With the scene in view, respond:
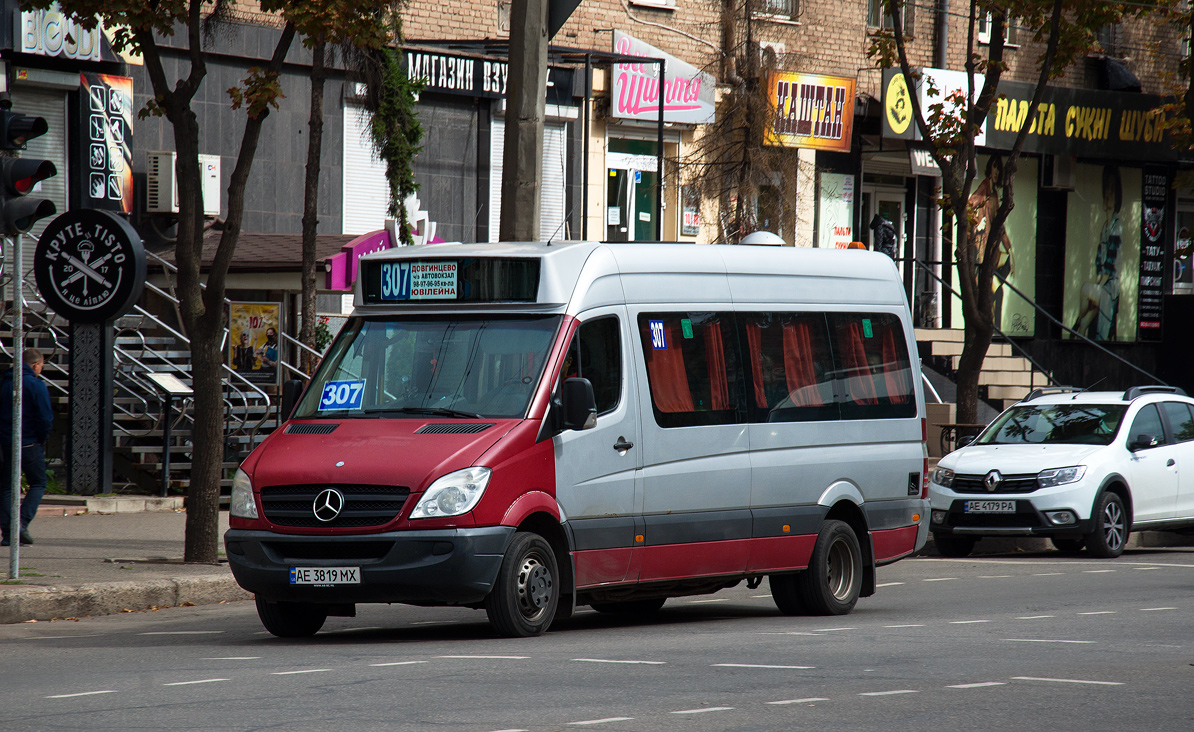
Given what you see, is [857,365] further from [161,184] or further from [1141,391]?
[161,184]

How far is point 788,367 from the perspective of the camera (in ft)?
38.2

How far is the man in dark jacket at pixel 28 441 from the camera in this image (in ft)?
47.7

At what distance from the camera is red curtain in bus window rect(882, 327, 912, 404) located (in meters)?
12.5

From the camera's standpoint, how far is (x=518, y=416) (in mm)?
9773

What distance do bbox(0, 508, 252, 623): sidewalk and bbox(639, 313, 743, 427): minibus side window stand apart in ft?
14.2

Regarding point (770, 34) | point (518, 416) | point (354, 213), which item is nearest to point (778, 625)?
point (518, 416)

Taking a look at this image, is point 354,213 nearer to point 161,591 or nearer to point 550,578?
point 161,591

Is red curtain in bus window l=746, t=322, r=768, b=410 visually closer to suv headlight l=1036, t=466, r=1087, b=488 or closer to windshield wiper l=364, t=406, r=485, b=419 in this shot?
windshield wiper l=364, t=406, r=485, b=419

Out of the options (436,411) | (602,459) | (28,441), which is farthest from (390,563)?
(28,441)

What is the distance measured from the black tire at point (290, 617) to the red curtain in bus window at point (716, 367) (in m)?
2.91

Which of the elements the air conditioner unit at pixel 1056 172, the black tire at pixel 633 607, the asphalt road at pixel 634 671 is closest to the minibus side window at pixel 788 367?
the asphalt road at pixel 634 671

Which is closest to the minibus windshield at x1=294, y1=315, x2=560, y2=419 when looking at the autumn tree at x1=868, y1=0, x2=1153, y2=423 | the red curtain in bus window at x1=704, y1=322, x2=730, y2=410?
the red curtain in bus window at x1=704, y1=322, x2=730, y2=410

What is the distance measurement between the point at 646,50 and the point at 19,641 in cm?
1961

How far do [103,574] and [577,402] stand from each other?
5.05 m
